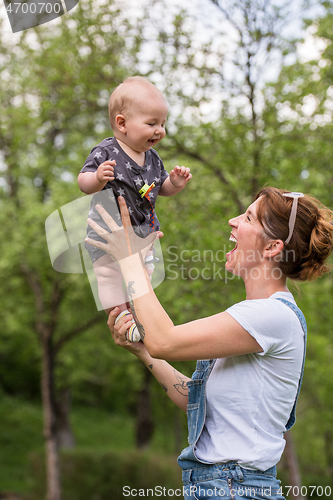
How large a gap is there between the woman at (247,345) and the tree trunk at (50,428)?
30.8 ft

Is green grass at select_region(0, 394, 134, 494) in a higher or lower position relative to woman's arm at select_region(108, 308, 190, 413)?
lower

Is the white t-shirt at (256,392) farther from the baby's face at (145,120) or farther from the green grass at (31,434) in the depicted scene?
the green grass at (31,434)

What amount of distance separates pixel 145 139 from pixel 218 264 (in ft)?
14.4

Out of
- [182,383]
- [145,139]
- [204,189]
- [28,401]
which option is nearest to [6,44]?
[204,189]

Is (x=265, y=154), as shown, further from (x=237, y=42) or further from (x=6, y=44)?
(x=6, y=44)

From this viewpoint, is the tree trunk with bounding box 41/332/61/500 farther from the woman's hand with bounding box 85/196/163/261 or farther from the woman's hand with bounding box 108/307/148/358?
the woman's hand with bounding box 85/196/163/261

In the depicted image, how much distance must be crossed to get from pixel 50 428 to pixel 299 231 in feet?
32.7

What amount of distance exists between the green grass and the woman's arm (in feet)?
40.7

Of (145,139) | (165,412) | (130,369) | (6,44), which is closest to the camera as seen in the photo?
(145,139)

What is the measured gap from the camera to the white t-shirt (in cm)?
158

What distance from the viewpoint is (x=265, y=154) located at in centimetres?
642

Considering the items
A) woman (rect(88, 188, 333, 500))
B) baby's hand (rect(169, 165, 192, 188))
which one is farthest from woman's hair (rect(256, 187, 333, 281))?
baby's hand (rect(169, 165, 192, 188))

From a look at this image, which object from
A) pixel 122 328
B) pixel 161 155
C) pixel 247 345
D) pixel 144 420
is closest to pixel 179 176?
pixel 122 328

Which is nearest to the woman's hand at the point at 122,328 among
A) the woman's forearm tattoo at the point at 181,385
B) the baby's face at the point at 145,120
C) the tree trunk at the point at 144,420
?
the woman's forearm tattoo at the point at 181,385
